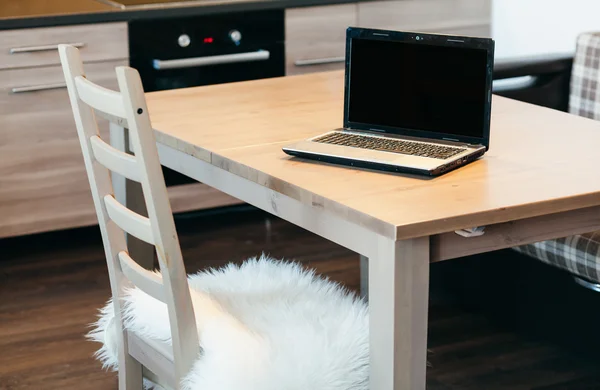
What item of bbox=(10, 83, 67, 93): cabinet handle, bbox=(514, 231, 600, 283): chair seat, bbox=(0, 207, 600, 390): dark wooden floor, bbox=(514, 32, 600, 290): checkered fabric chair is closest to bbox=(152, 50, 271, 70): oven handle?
bbox=(10, 83, 67, 93): cabinet handle

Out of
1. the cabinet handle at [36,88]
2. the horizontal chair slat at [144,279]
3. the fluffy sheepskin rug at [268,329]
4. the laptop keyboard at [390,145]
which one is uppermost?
the laptop keyboard at [390,145]

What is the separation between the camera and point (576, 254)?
7.89 feet

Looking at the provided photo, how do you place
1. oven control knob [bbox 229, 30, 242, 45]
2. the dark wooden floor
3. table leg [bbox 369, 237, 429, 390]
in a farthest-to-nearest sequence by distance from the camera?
oven control knob [bbox 229, 30, 242, 45]
the dark wooden floor
table leg [bbox 369, 237, 429, 390]

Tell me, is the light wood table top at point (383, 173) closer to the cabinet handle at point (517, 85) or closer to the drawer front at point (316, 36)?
the cabinet handle at point (517, 85)

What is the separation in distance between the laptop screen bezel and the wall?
1.80 meters

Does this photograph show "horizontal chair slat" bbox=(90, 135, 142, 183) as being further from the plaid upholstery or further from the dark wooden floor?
the plaid upholstery

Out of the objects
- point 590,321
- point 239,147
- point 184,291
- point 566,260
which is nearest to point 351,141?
point 239,147

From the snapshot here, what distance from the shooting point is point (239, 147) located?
2018 mm

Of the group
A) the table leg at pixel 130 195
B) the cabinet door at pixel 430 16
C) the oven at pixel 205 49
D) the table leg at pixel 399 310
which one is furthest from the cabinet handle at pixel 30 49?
the table leg at pixel 399 310

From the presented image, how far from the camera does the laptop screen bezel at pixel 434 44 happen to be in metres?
1.84

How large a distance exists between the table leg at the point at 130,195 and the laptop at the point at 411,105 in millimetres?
627

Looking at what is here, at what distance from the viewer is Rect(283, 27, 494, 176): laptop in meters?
1.85

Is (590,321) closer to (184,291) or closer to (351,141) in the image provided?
(351,141)

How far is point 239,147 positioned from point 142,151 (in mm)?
421
